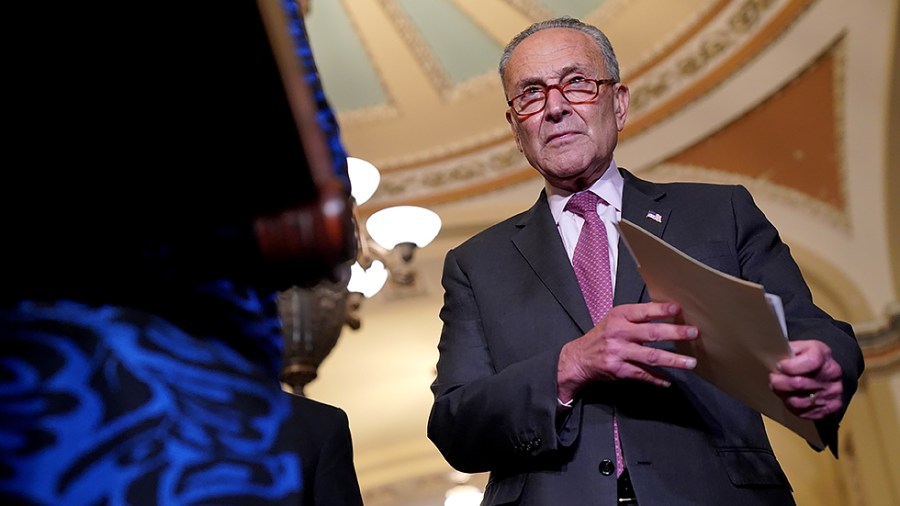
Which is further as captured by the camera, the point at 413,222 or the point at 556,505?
the point at 413,222

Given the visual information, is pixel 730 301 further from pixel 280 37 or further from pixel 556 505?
pixel 280 37

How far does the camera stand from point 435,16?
7.20 metres

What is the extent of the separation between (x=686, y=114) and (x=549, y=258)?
5498mm

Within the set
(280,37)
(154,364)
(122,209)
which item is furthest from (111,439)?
(280,37)

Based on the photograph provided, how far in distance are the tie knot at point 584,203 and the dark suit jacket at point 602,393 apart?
0.04 metres

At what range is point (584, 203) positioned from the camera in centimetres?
161

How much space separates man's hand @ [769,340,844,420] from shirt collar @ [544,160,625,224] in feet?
1.56

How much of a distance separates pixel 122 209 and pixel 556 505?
31.2 inches

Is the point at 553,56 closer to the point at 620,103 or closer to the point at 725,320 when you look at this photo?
the point at 620,103

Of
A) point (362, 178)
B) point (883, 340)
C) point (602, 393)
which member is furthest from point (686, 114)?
point (602, 393)

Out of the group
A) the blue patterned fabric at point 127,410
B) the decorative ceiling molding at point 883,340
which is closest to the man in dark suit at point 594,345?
the blue patterned fabric at point 127,410

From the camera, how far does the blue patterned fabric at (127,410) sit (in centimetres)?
75

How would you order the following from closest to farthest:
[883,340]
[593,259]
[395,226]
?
[593,259]
[395,226]
[883,340]

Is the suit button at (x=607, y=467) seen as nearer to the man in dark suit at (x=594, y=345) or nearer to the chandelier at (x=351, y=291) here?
the man in dark suit at (x=594, y=345)
